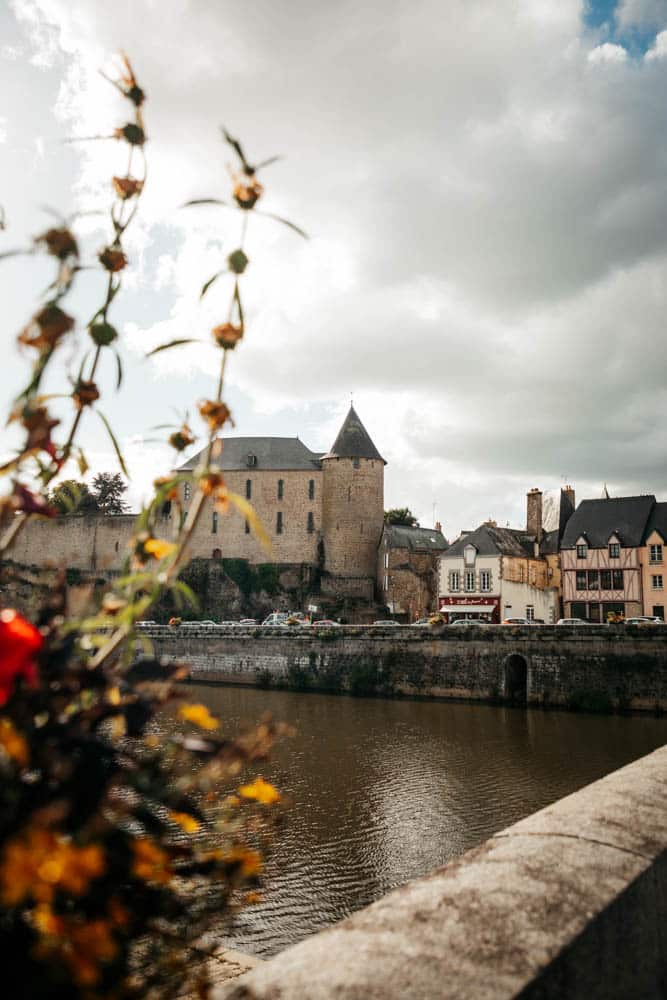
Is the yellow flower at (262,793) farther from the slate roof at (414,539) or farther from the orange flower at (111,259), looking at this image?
the slate roof at (414,539)

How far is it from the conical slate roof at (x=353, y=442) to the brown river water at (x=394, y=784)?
24149 millimetres

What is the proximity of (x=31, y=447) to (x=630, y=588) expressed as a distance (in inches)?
1240

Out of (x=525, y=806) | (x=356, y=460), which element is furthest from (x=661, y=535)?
(x=525, y=806)

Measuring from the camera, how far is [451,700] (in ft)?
→ 75.1

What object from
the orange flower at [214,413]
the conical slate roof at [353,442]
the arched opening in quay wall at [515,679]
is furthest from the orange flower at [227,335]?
the conical slate roof at [353,442]

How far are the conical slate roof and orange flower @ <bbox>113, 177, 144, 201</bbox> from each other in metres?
42.6

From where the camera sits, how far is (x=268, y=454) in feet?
151

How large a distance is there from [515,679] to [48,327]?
909 inches

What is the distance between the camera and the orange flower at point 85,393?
1.35 m

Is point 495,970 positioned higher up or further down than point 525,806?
higher up

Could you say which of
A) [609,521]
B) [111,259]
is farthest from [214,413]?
[609,521]

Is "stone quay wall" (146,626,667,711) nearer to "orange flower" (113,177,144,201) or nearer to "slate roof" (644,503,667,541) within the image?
"slate roof" (644,503,667,541)

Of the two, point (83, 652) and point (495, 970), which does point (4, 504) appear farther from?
point (495, 970)

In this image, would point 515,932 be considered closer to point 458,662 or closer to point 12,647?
point 12,647
